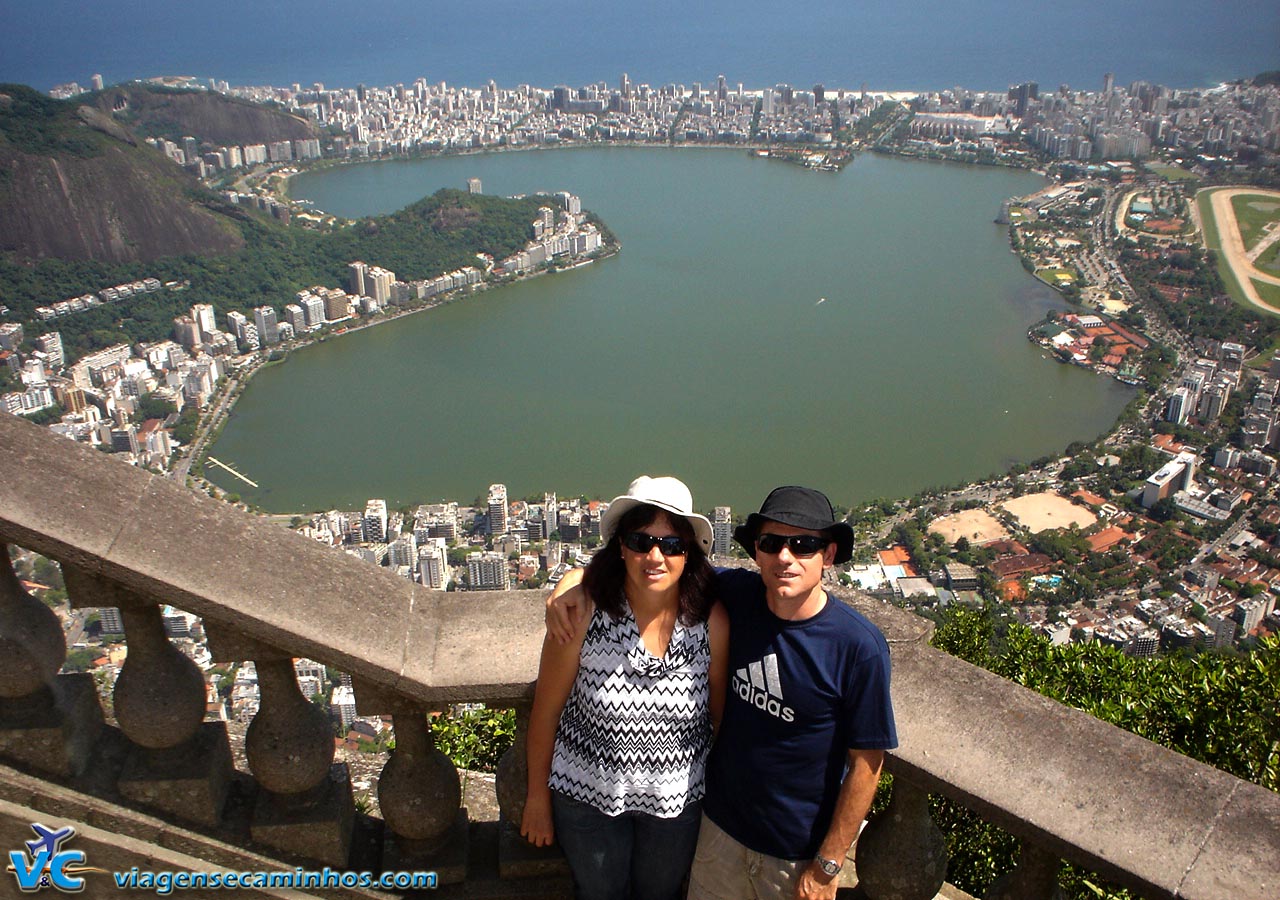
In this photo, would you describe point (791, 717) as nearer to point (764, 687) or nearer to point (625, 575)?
point (764, 687)

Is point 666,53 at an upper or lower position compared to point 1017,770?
lower

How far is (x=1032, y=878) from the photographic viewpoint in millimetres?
945

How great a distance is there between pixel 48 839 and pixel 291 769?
0.20m

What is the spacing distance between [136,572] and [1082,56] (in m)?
69.8

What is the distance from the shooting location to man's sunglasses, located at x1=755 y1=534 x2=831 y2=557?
3.02 feet

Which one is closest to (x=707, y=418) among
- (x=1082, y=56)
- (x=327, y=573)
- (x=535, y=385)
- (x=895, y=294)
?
(x=535, y=385)

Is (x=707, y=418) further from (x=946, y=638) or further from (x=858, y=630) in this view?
(x=858, y=630)

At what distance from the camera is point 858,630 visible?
908 mm

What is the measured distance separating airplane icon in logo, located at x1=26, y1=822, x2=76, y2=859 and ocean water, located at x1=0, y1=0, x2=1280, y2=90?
59.0 meters

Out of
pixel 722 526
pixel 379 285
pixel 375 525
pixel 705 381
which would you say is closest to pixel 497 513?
pixel 375 525

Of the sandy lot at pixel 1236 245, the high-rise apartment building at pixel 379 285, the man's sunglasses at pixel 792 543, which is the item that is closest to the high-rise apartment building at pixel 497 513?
the high-rise apartment building at pixel 379 285

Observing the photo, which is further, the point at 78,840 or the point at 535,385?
the point at 535,385

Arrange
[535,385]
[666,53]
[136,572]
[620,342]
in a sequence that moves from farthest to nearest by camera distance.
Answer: [666,53] → [620,342] → [535,385] → [136,572]

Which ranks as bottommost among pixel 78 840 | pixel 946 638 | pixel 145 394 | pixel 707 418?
pixel 145 394
